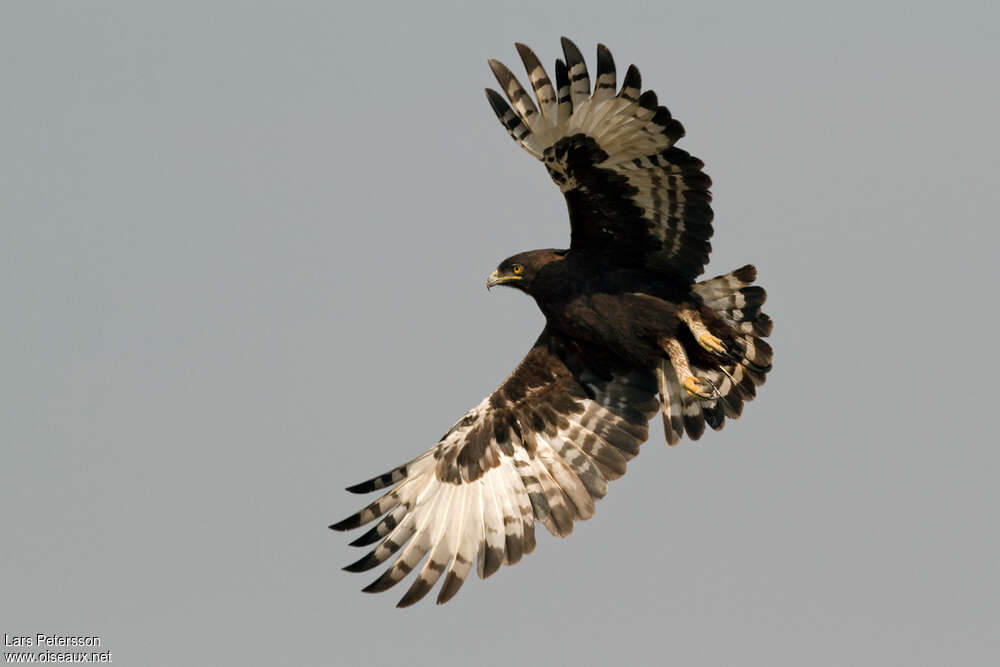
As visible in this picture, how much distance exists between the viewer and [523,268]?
12.9 metres

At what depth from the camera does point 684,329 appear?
12.9m

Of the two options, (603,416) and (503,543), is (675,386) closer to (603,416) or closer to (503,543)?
(603,416)

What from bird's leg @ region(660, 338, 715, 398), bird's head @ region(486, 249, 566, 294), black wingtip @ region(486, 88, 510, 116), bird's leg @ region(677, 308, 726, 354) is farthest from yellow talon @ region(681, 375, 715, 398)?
black wingtip @ region(486, 88, 510, 116)

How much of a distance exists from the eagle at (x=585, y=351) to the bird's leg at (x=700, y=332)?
12mm

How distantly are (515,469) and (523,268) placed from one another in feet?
7.01

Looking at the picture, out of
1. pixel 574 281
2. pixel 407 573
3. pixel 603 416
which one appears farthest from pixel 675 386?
pixel 407 573

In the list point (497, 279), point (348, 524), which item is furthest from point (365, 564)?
point (497, 279)

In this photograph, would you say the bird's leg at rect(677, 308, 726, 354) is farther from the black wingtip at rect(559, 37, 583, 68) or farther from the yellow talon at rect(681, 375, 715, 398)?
the black wingtip at rect(559, 37, 583, 68)

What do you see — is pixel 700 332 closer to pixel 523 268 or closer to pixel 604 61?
pixel 523 268

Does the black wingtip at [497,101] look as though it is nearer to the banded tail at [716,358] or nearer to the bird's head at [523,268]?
the bird's head at [523,268]

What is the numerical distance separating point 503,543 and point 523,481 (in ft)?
2.13

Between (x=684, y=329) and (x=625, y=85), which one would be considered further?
(x=684, y=329)

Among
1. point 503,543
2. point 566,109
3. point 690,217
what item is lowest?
point 503,543

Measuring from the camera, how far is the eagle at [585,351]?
11.8 meters
